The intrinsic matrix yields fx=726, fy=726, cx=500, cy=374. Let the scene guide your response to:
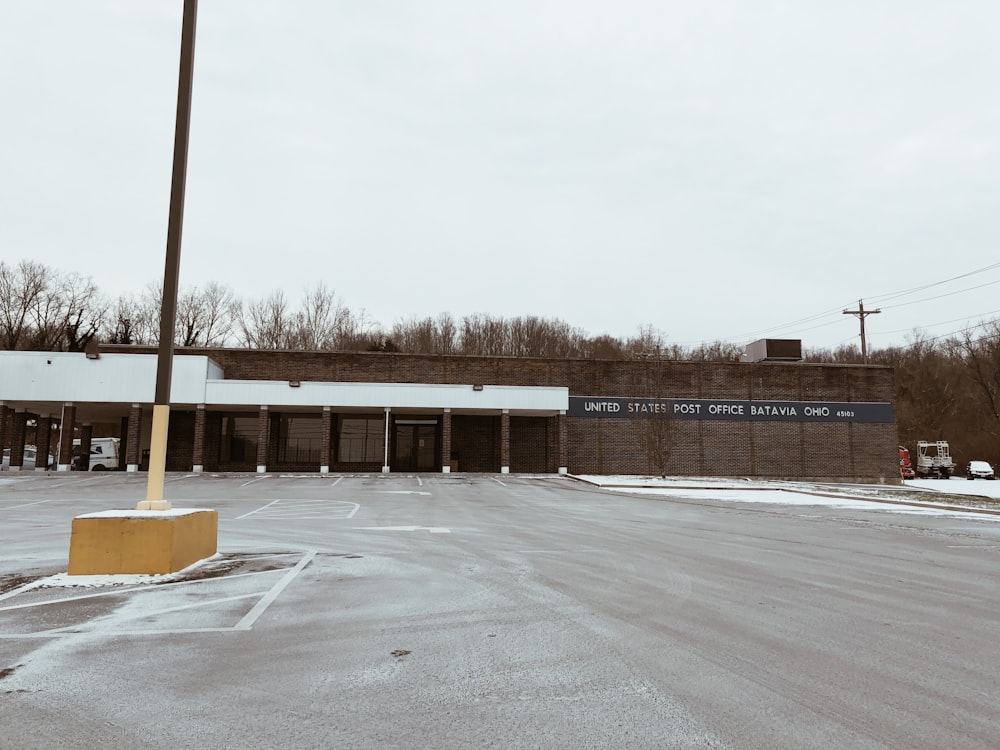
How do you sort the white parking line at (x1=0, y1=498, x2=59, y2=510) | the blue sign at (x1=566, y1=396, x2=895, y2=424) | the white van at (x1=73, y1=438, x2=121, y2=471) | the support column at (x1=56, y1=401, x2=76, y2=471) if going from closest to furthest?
1. the white parking line at (x1=0, y1=498, x2=59, y2=510)
2. the support column at (x1=56, y1=401, x2=76, y2=471)
3. the blue sign at (x1=566, y1=396, x2=895, y2=424)
4. the white van at (x1=73, y1=438, x2=121, y2=471)

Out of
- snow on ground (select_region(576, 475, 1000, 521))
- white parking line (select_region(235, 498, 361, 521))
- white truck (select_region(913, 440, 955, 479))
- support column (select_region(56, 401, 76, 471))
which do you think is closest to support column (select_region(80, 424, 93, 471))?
support column (select_region(56, 401, 76, 471))

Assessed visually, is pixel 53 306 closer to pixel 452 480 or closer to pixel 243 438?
pixel 243 438

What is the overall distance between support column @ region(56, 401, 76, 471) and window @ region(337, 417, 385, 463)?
13265mm

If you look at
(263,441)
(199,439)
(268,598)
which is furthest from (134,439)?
(268,598)

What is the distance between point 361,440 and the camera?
40.9m

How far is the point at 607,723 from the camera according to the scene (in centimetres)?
388

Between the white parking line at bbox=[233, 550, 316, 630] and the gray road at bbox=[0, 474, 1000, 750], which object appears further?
the white parking line at bbox=[233, 550, 316, 630]

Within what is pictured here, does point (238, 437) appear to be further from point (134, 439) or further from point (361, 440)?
point (361, 440)

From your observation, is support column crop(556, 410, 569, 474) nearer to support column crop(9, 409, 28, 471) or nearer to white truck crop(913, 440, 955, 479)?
support column crop(9, 409, 28, 471)

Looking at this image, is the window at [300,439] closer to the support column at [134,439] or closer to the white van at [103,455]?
the support column at [134,439]

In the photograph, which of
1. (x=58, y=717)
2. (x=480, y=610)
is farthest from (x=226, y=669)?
(x=480, y=610)

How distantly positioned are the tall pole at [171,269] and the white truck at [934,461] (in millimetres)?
58992

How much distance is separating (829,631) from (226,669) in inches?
188

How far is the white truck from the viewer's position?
179 ft
